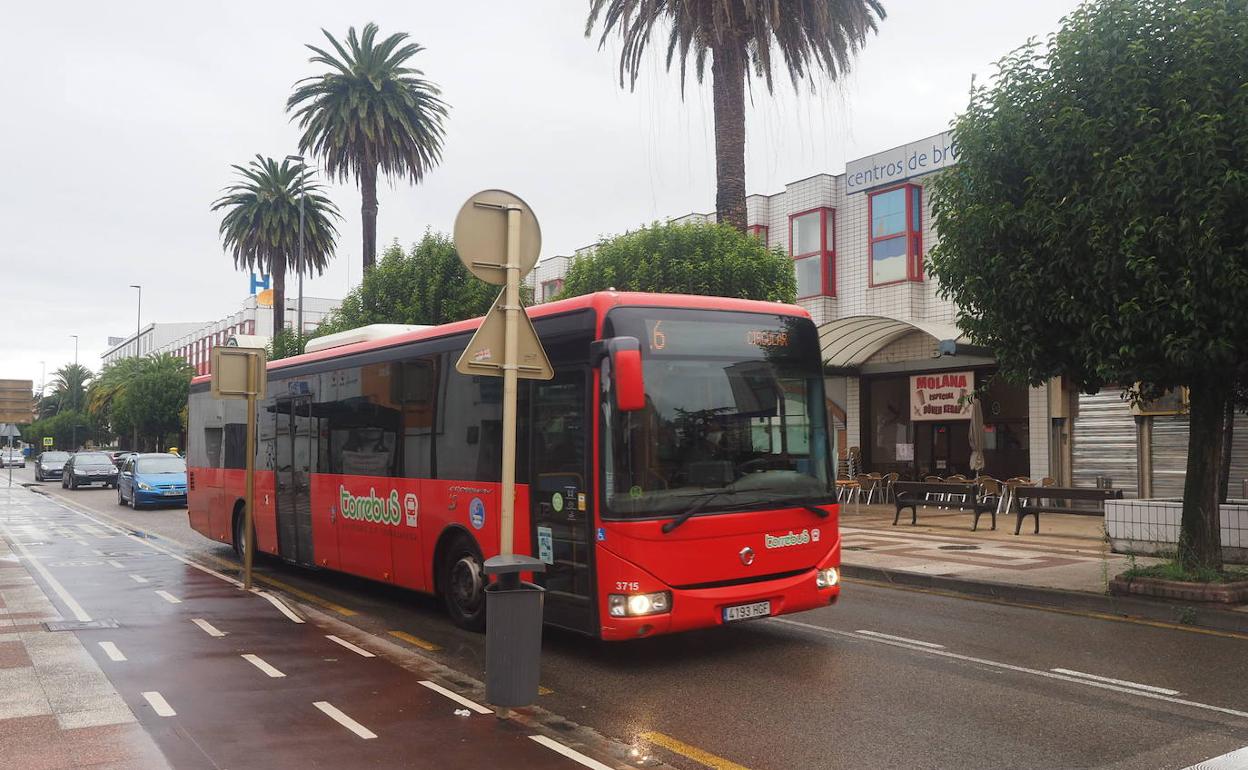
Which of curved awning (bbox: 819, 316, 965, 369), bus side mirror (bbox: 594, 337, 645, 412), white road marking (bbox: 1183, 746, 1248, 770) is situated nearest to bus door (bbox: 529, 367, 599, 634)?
bus side mirror (bbox: 594, 337, 645, 412)

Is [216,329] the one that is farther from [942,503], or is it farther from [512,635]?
[512,635]

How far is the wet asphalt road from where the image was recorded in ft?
18.3

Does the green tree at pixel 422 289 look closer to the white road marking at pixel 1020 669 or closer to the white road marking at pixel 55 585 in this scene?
the white road marking at pixel 55 585

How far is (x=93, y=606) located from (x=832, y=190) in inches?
907

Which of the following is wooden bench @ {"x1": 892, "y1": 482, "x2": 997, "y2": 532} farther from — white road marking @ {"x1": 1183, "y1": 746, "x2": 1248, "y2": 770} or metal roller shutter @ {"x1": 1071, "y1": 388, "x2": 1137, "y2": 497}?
white road marking @ {"x1": 1183, "y1": 746, "x2": 1248, "y2": 770}

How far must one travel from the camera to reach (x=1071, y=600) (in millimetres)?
10609

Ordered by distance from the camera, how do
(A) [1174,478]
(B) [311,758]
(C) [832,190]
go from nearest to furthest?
1. (B) [311,758]
2. (A) [1174,478]
3. (C) [832,190]

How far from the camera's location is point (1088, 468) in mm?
22797

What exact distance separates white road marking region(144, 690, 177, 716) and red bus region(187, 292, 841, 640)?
2.71 metres

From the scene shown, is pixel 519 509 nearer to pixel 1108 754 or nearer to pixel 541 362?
pixel 541 362

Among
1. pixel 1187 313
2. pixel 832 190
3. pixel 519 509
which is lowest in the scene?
pixel 519 509

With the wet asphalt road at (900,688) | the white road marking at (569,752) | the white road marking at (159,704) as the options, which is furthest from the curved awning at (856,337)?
the white road marking at (159,704)

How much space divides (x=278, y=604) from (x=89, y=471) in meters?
35.7

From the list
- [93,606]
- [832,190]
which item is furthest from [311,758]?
[832,190]
